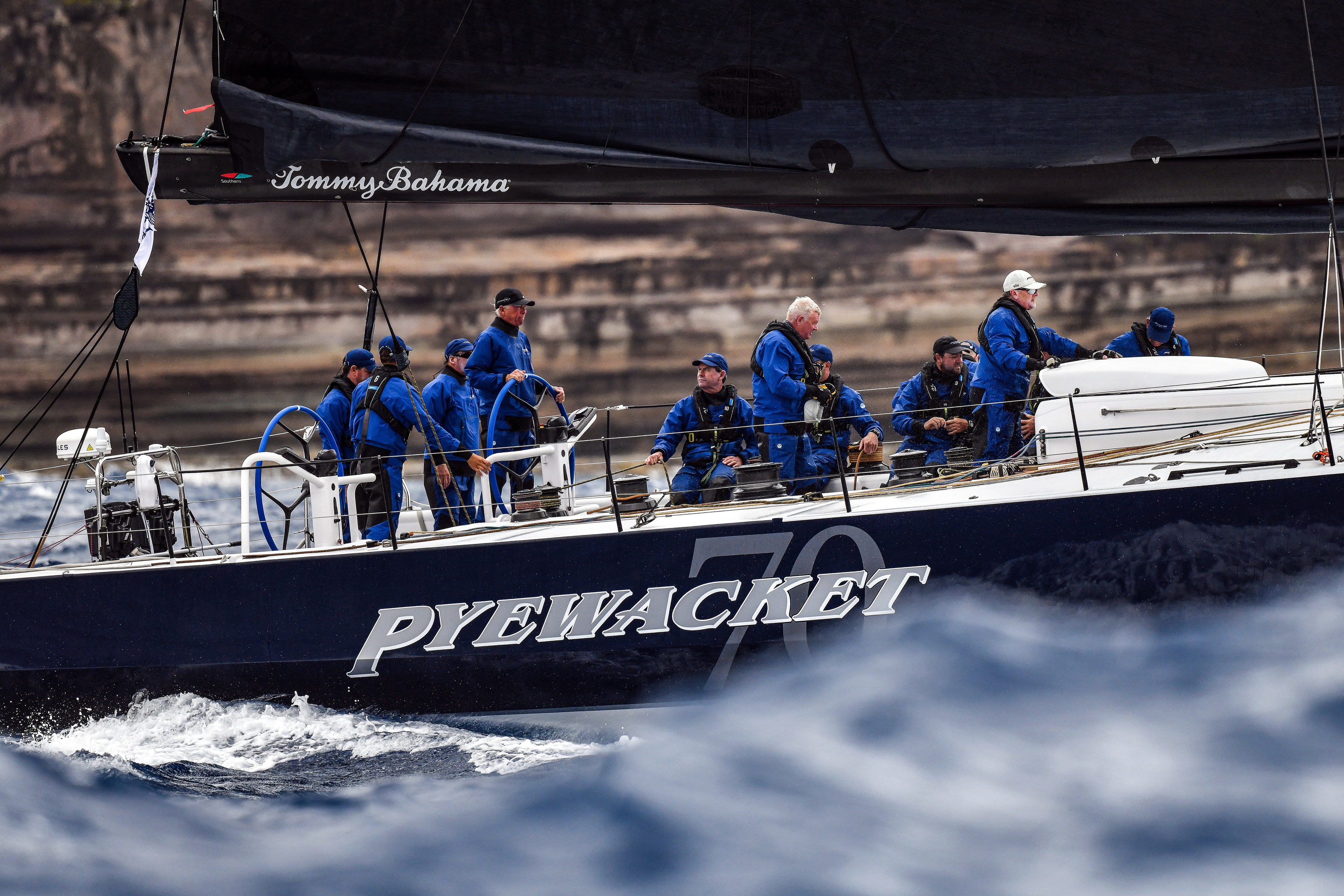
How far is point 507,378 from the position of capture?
413 centimetres

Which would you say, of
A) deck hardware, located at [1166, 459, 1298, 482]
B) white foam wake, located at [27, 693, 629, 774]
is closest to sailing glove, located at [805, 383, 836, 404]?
deck hardware, located at [1166, 459, 1298, 482]

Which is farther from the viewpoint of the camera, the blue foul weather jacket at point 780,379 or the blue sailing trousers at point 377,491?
the blue sailing trousers at point 377,491

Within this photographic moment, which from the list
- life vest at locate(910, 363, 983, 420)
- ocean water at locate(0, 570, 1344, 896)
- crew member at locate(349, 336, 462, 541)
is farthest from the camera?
life vest at locate(910, 363, 983, 420)

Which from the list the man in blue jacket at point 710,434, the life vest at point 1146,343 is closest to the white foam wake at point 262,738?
the man in blue jacket at point 710,434

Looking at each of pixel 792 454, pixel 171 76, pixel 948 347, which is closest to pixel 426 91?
pixel 171 76

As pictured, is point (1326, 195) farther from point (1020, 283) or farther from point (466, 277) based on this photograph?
point (466, 277)

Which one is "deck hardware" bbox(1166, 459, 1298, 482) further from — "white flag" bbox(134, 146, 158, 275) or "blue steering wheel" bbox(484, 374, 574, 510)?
"white flag" bbox(134, 146, 158, 275)

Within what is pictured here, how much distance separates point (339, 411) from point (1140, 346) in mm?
2902

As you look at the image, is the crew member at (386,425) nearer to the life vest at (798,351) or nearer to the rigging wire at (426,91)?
the rigging wire at (426,91)

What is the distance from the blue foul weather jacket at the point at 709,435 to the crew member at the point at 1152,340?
1.39 meters

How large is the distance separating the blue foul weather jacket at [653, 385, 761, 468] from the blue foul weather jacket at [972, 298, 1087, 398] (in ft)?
2.51

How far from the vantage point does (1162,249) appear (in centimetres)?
1001

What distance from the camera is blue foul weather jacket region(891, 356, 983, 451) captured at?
13.9 feet

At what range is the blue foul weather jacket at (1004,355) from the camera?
12.2 feet
